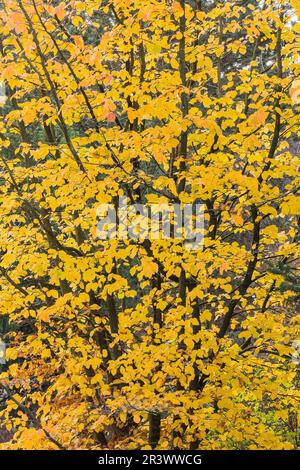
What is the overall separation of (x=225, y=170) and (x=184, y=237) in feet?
2.67

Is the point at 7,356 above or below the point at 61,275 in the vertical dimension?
below

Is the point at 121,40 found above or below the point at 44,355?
above

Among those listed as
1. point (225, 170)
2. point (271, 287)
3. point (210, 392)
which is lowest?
point (210, 392)

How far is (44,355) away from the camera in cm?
523

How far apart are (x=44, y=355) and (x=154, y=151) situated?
9.09 ft
